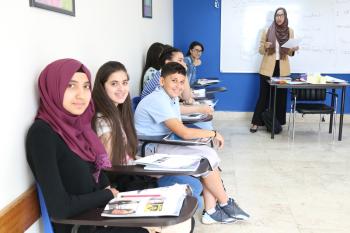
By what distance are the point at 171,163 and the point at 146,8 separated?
7.90ft

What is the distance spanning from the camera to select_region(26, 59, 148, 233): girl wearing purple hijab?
50.1 inches

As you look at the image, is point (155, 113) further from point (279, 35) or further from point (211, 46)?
point (211, 46)

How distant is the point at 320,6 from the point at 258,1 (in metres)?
0.88

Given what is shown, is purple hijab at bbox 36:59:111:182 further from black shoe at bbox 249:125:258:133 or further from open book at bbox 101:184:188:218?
black shoe at bbox 249:125:258:133

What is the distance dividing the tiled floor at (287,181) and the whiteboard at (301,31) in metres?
1.12

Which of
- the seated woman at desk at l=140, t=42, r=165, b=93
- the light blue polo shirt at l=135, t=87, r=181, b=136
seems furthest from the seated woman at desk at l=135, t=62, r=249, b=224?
the seated woman at desk at l=140, t=42, r=165, b=93

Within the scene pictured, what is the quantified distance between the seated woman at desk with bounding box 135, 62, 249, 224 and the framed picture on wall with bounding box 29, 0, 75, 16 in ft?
2.77

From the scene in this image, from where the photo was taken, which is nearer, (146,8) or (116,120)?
(116,120)

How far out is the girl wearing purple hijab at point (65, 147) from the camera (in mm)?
1273

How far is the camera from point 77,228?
4.42 ft

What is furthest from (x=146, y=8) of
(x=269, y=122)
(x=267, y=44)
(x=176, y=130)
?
(x=269, y=122)

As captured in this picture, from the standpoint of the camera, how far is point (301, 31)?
18.3 ft

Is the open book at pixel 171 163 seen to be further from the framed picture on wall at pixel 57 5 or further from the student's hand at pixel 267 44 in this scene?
the student's hand at pixel 267 44

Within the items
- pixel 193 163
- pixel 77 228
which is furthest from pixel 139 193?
pixel 193 163
